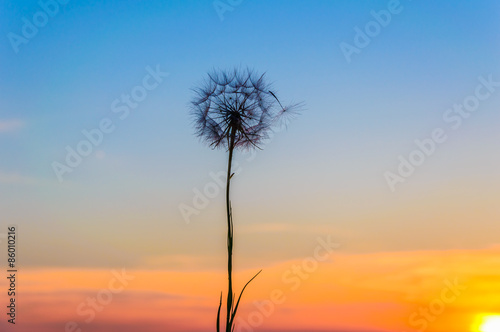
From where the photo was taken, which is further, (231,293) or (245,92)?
(245,92)

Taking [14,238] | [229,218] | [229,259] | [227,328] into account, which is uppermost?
[14,238]

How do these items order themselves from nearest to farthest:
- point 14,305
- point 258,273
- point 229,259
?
point 229,259, point 258,273, point 14,305

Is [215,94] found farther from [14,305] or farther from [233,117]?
[14,305]

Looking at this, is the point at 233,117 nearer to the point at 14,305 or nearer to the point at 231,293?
the point at 231,293

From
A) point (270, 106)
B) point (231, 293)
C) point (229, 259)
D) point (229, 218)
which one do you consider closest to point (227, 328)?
point (231, 293)

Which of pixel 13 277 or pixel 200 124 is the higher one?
pixel 200 124

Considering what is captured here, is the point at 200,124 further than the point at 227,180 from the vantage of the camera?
Yes

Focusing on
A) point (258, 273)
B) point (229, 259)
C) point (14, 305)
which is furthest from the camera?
point (14, 305)

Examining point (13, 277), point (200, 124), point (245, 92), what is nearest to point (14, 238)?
point (13, 277)

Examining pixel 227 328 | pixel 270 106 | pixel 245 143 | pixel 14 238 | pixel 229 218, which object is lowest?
pixel 227 328
